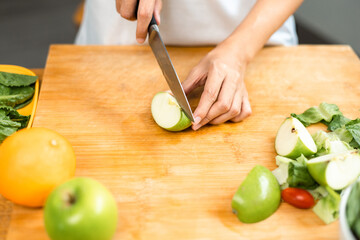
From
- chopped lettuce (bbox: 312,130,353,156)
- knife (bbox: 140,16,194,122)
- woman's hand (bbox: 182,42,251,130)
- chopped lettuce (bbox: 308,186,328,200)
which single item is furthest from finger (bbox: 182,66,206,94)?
chopped lettuce (bbox: 308,186,328,200)

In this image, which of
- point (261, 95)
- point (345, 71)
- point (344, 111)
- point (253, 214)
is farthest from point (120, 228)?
point (345, 71)

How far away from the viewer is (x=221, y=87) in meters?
1.40

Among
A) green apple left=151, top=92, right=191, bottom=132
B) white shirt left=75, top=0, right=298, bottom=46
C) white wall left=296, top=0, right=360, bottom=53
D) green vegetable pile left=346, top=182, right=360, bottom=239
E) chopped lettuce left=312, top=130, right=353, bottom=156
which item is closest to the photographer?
green vegetable pile left=346, top=182, right=360, bottom=239

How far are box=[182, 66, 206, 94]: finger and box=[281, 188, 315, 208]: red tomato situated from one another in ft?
1.85

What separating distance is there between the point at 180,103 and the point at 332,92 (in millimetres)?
686

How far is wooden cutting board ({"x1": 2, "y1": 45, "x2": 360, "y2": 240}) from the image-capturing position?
40.6 inches

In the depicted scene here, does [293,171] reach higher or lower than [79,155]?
higher

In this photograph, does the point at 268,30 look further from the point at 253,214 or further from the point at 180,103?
the point at 253,214

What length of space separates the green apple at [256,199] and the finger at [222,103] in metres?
0.33

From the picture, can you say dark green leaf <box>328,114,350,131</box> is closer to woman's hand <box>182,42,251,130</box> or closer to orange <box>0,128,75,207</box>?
woman's hand <box>182,42,251,130</box>

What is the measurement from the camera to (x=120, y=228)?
3.30 ft

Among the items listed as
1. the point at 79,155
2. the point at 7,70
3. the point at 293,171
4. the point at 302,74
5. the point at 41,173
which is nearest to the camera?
the point at 41,173

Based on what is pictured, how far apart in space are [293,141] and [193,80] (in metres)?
0.47

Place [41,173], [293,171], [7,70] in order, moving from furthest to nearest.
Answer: [7,70], [293,171], [41,173]
